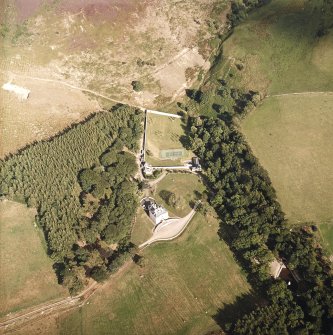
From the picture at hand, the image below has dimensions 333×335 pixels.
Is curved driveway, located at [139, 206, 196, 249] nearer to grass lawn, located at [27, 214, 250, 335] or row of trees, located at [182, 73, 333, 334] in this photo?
grass lawn, located at [27, 214, 250, 335]

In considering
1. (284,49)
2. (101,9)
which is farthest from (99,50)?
(284,49)

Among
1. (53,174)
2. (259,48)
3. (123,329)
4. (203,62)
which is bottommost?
(123,329)

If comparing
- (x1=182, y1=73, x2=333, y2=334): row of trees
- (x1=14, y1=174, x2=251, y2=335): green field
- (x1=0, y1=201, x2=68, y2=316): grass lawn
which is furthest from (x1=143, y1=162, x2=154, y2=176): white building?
(x1=0, y1=201, x2=68, y2=316): grass lawn

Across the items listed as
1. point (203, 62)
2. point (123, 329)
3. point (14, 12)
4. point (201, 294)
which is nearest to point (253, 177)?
point (201, 294)

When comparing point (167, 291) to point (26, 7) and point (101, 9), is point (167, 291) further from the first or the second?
point (26, 7)

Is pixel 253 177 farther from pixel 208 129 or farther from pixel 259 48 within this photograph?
pixel 259 48
